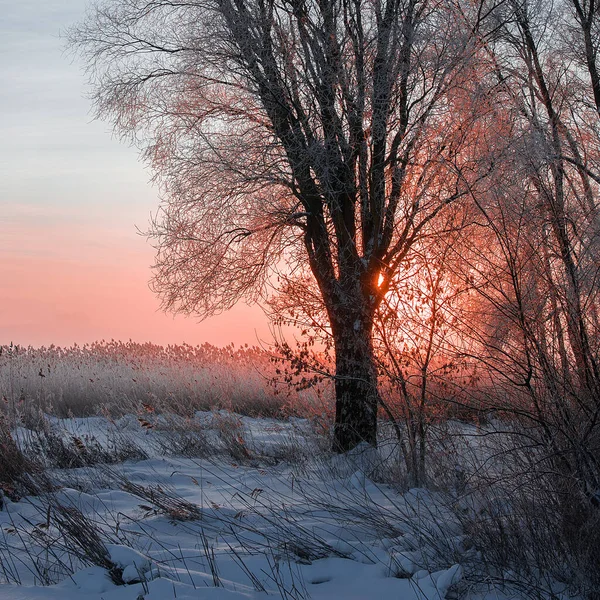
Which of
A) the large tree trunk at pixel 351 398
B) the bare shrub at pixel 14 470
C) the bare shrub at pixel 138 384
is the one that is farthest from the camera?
the bare shrub at pixel 138 384

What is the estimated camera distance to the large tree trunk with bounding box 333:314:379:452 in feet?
25.9

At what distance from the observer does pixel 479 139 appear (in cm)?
784

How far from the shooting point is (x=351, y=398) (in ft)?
26.5

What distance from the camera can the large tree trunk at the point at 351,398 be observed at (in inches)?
311

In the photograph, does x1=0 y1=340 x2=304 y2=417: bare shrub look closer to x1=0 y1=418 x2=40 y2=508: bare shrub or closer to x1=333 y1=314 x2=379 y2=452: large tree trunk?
x1=333 y1=314 x2=379 y2=452: large tree trunk

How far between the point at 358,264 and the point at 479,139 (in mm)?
1939

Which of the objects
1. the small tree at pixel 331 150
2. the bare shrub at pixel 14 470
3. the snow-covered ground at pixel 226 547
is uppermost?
the small tree at pixel 331 150

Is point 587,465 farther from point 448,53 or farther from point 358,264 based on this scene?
point 448,53

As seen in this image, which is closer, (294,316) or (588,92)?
(294,316)

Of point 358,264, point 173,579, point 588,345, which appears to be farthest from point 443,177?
point 173,579

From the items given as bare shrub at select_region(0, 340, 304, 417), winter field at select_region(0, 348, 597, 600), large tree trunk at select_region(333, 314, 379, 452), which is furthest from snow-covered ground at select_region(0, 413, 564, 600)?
bare shrub at select_region(0, 340, 304, 417)

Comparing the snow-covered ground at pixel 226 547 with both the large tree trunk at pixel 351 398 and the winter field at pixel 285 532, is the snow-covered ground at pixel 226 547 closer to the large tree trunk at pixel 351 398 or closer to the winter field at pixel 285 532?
the winter field at pixel 285 532

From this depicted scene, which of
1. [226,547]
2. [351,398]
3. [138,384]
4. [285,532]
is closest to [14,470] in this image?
→ [226,547]

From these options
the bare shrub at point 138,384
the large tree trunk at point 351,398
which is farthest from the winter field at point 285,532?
the bare shrub at point 138,384
